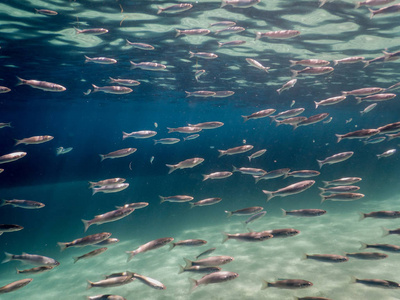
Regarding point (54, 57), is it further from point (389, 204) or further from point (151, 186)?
point (389, 204)

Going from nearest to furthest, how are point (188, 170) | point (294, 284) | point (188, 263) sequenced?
point (294, 284)
point (188, 263)
point (188, 170)

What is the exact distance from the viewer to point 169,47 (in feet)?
50.5

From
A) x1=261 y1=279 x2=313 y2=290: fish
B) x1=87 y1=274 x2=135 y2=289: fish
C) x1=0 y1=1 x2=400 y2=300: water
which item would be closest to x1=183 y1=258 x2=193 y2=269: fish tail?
x1=87 y1=274 x2=135 y2=289: fish

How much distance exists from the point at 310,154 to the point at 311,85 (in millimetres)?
9544

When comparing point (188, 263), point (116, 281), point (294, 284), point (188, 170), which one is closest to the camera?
point (294, 284)

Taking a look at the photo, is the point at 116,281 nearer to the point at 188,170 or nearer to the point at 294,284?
the point at 294,284

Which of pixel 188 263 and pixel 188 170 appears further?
pixel 188 170

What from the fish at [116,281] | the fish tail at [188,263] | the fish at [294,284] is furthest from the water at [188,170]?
the fish at [116,281]

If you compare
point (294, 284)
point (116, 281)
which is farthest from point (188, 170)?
point (294, 284)

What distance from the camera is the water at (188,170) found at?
1024cm

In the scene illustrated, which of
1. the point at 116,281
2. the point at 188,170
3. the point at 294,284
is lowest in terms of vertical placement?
the point at 294,284

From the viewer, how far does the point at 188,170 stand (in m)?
27.2

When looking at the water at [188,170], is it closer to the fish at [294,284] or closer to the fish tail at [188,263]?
the fish at [294,284]

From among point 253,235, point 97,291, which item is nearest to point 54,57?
point 97,291
